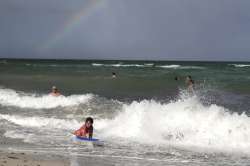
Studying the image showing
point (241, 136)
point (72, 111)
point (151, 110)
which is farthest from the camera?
point (72, 111)

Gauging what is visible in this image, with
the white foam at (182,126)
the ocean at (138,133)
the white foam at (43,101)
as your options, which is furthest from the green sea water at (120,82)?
the white foam at (182,126)

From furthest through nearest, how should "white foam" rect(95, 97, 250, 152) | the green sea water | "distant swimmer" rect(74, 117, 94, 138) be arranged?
1. the green sea water
2. "white foam" rect(95, 97, 250, 152)
3. "distant swimmer" rect(74, 117, 94, 138)

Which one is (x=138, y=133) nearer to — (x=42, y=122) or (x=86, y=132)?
(x=86, y=132)

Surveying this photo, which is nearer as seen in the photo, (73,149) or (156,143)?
(73,149)

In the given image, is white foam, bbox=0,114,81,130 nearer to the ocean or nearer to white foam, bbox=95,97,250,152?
the ocean

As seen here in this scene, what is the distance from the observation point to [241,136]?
A: 13.8 meters

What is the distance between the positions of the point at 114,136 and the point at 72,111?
621 cm

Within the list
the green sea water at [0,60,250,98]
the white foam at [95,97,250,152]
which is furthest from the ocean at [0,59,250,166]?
the green sea water at [0,60,250,98]

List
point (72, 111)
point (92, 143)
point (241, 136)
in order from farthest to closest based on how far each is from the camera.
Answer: point (72, 111)
point (241, 136)
point (92, 143)

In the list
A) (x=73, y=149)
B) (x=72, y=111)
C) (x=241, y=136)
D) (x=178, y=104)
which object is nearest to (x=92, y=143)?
(x=73, y=149)

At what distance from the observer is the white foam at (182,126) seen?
13805 millimetres

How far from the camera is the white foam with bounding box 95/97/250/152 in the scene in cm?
1380

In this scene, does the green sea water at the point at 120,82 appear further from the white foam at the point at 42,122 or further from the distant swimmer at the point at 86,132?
the distant swimmer at the point at 86,132

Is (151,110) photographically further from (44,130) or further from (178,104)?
(44,130)
